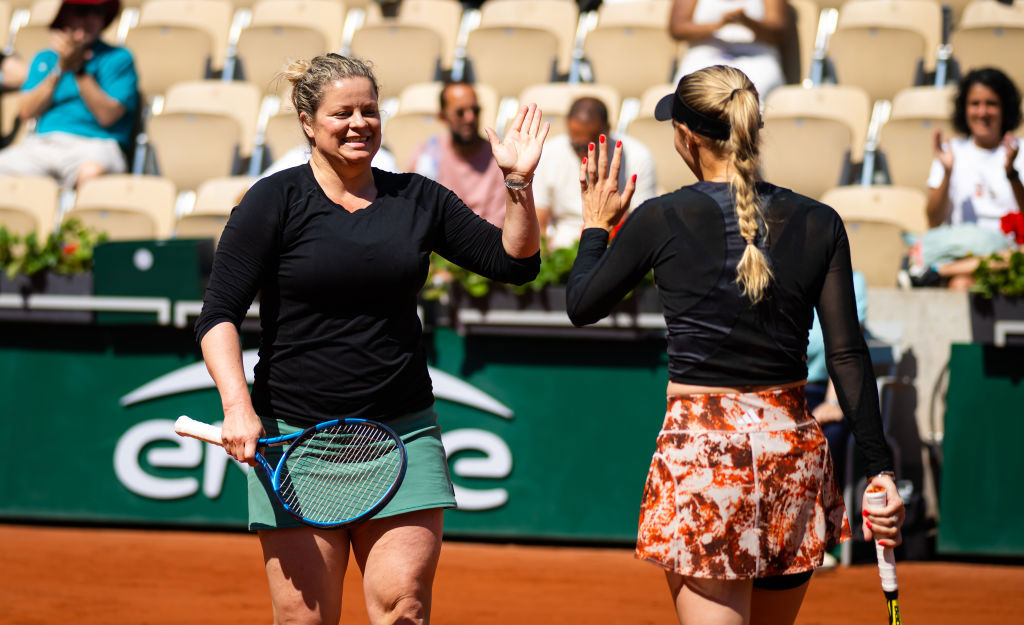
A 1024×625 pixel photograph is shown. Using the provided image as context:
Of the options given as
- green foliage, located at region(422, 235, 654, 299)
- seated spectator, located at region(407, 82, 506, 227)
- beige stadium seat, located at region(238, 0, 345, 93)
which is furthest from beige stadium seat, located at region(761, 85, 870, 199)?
beige stadium seat, located at region(238, 0, 345, 93)

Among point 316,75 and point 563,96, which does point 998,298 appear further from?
point 316,75

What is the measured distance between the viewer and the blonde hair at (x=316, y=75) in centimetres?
294

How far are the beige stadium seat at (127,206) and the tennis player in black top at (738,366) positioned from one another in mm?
6147

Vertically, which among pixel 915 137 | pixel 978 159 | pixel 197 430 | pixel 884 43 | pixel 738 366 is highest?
pixel 884 43

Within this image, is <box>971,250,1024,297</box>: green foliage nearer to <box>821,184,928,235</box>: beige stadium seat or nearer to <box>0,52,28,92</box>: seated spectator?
<box>821,184,928,235</box>: beige stadium seat

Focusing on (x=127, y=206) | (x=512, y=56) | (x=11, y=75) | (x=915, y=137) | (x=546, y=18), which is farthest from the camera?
(x=11, y=75)

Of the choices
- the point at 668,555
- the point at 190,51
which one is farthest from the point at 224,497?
the point at 190,51

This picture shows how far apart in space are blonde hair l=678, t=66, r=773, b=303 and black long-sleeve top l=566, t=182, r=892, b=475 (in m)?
0.03

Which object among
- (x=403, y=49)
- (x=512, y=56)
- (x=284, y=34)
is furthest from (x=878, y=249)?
(x=284, y=34)

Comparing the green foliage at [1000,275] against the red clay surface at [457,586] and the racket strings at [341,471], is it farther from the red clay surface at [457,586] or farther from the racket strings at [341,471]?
the racket strings at [341,471]

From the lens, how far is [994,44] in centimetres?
858

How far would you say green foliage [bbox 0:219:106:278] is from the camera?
258 inches

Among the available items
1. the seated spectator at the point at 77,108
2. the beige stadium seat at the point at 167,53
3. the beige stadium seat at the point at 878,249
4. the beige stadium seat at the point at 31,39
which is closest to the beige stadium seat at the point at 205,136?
the seated spectator at the point at 77,108

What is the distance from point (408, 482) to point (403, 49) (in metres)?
7.31
